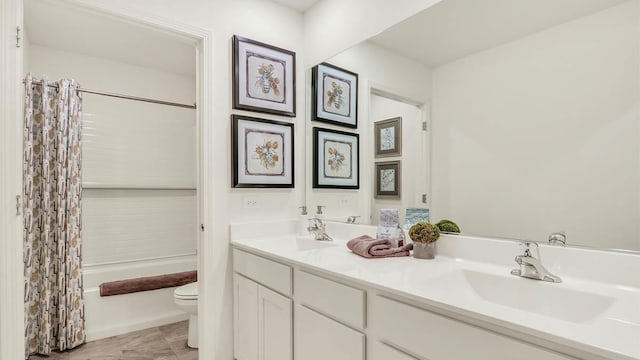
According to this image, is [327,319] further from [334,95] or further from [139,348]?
[139,348]

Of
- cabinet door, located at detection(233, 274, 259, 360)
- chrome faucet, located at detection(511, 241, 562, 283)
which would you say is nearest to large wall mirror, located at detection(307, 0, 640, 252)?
chrome faucet, located at detection(511, 241, 562, 283)

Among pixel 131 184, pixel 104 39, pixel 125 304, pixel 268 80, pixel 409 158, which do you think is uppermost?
pixel 104 39

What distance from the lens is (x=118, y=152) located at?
9.87 ft

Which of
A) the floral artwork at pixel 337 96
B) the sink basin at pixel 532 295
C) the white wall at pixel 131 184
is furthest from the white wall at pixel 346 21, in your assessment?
the white wall at pixel 131 184

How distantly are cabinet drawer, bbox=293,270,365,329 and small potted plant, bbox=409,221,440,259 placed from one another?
17.5 inches

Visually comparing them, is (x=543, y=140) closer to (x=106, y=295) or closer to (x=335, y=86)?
(x=335, y=86)

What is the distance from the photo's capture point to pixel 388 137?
1838 millimetres

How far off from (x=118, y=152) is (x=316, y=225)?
6.96 feet

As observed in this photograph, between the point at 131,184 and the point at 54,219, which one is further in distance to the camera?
the point at 131,184

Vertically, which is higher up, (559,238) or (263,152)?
(263,152)

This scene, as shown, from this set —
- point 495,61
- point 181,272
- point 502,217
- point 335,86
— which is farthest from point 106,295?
point 495,61

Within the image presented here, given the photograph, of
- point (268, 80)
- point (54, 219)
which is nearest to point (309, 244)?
point (268, 80)

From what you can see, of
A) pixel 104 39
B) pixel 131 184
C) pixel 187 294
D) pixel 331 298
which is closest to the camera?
pixel 331 298

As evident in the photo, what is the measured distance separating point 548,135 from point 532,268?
0.50m
